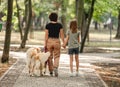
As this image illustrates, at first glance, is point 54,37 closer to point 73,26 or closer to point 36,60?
point 73,26

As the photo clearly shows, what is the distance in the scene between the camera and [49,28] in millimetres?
14398

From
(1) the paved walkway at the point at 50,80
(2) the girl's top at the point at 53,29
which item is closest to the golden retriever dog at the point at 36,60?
(1) the paved walkway at the point at 50,80

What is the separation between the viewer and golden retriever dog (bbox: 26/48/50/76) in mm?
14219

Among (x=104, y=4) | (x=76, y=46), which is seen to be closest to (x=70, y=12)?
(x=104, y=4)

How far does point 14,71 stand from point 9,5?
392 centimetres

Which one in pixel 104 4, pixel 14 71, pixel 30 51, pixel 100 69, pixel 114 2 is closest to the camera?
pixel 30 51

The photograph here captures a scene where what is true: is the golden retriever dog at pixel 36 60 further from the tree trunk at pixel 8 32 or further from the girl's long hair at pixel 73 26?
the tree trunk at pixel 8 32

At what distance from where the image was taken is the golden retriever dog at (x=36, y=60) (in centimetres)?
1422

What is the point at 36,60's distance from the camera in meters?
14.3

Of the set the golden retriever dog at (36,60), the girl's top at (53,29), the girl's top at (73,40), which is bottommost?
the golden retriever dog at (36,60)

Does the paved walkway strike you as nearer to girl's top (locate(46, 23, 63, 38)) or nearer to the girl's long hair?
girl's top (locate(46, 23, 63, 38))

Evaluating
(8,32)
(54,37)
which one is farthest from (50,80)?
(8,32)

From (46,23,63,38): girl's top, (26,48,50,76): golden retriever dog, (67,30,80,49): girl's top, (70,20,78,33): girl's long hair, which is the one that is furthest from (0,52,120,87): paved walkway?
(70,20,78,33): girl's long hair

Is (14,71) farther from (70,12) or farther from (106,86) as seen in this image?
(70,12)
